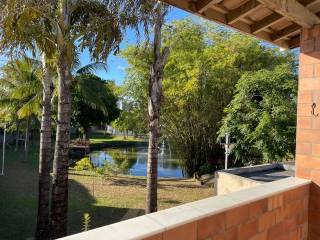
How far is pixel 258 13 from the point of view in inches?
139

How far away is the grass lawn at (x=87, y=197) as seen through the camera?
9.93m

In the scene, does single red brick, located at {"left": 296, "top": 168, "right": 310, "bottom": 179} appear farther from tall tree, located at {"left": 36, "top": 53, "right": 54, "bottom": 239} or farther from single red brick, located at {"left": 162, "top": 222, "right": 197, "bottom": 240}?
tall tree, located at {"left": 36, "top": 53, "right": 54, "bottom": 239}

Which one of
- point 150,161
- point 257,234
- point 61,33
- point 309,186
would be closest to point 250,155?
point 150,161

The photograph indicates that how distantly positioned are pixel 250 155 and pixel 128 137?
4046 centimetres

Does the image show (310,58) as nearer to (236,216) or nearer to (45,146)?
(236,216)

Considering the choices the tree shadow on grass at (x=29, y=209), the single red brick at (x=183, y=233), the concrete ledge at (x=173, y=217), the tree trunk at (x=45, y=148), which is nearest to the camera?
the concrete ledge at (x=173, y=217)

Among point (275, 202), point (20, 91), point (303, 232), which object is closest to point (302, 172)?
point (303, 232)

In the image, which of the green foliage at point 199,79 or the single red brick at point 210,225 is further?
the green foliage at point 199,79

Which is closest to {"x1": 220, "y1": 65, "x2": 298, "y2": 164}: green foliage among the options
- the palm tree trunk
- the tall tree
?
the tall tree

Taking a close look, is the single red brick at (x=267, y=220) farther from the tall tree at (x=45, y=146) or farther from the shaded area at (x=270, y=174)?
the tall tree at (x=45, y=146)

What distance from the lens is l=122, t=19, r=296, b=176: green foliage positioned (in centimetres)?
1750

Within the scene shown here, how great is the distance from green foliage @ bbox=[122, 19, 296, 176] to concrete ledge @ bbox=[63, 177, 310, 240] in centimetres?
1403

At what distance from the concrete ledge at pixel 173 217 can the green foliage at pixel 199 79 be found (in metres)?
14.0

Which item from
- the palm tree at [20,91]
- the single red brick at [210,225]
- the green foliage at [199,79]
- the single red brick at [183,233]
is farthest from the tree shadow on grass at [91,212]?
the single red brick at [183,233]
